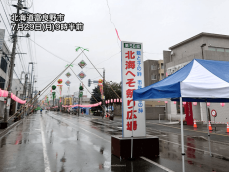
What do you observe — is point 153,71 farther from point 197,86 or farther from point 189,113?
point 197,86

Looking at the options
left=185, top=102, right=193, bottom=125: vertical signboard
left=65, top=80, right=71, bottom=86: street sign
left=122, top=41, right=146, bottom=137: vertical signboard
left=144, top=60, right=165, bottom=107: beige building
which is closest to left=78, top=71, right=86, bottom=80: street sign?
left=65, top=80, right=71, bottom=86: street sign

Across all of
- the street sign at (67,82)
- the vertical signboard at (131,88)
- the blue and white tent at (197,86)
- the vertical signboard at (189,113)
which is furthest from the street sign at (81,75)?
the blue and white tent at (197,86)

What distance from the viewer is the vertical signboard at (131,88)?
22.9 feet

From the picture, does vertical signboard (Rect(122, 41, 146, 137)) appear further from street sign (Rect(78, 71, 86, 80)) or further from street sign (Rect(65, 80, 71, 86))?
street sign (Rect(65, 80, 71, 86))

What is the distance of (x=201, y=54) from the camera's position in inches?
863

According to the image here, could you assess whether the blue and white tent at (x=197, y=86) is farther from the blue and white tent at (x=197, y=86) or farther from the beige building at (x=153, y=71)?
the beige building at (x=153, y=71)

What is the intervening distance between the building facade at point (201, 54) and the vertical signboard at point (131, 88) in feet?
56.8

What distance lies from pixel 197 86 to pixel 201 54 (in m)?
19.4

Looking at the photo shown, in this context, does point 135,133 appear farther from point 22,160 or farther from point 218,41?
point 218,41

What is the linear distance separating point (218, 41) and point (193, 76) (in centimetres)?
2303

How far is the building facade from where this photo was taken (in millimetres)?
21219

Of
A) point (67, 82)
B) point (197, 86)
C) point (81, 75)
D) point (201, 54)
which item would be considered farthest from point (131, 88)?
point (67, 82)

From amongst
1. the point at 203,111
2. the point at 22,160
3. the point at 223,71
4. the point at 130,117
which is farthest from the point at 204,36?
the point at 22,160

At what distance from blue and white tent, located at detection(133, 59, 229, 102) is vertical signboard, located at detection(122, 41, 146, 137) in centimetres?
66
